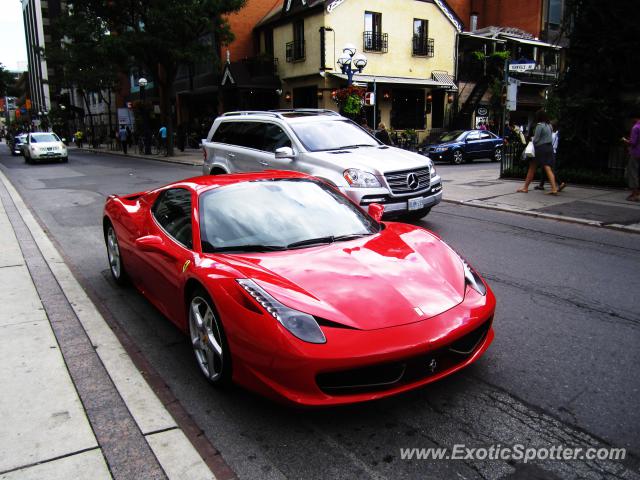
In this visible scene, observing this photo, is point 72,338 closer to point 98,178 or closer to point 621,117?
point 621,117

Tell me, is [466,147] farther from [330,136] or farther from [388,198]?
[388,198]

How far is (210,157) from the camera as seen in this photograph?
1129cm

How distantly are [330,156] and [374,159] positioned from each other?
28.4 inches

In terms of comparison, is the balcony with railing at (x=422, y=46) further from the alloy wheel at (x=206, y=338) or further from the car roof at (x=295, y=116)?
the alloy wheel at (x=206, y=338)

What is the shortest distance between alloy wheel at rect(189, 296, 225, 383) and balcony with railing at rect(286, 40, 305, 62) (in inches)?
1158

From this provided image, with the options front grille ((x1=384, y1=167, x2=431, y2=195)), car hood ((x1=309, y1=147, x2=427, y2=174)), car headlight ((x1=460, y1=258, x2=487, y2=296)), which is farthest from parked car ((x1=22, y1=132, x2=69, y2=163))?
car headlight ((x1=460, y1=258, x2=487, y2=296))

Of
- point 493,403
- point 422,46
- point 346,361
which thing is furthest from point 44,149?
point 493,403

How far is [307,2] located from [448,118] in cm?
1189

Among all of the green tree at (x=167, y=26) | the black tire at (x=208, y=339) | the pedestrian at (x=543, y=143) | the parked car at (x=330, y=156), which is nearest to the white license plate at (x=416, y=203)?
the parked car at (x=330, y=156)

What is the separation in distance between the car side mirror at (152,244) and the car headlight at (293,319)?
56.6 inches

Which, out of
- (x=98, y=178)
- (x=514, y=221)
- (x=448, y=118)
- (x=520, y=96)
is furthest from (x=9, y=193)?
(x=520, y=96)

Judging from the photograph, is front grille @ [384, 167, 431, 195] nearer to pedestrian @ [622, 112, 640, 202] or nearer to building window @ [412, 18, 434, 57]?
pedestrian @ [622, 112, 640, 202]

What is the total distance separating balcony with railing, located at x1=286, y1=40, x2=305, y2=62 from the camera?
101ft

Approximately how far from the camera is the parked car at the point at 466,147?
2341cm
